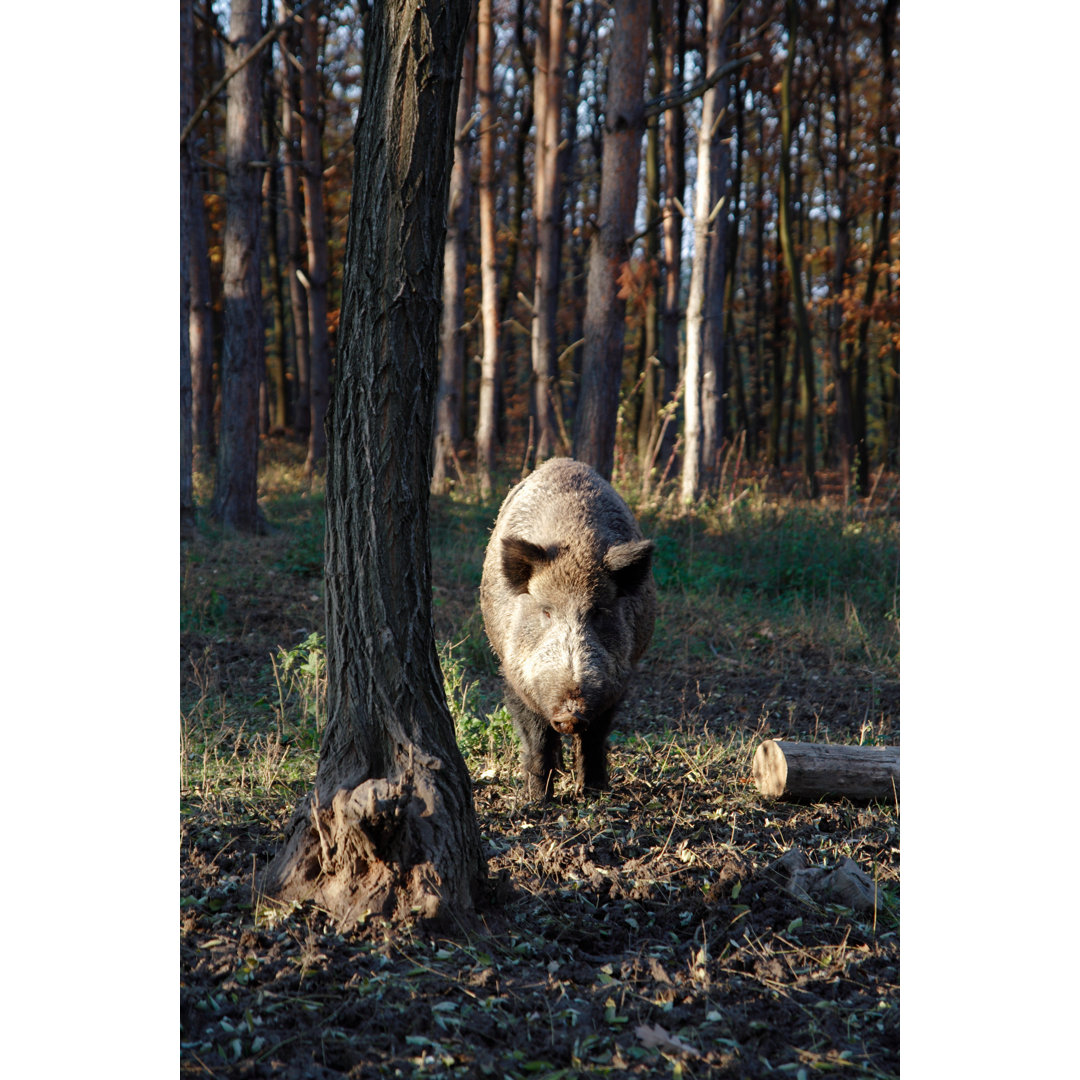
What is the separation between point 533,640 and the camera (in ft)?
15.4

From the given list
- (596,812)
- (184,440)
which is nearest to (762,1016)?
(596,812)

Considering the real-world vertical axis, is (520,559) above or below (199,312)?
below

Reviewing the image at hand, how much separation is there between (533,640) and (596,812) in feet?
2.92

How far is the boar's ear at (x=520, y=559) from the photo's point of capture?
464 cm

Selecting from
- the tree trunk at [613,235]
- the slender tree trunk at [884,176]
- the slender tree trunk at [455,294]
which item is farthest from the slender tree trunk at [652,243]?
the slender tree trunk at [884,176]

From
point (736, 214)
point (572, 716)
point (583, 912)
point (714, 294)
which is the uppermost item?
point (736, 214)

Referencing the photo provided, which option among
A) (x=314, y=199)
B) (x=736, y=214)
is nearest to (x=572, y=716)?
(x=314, y=199)

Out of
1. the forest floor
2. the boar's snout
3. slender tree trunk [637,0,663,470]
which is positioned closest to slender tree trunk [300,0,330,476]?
slender tree trunk [637,0,663,470]

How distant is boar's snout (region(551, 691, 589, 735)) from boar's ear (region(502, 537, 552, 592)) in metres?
0.80

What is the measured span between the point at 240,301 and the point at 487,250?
5903 millimetres

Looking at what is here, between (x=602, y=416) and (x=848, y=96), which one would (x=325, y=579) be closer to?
(x=602, y=416)

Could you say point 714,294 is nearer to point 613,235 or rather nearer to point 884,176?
point 613,235

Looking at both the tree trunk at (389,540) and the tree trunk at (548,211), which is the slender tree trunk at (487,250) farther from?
the tree trunk at (389,540)

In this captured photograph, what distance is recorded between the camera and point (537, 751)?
15.7 feet
